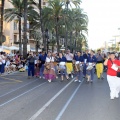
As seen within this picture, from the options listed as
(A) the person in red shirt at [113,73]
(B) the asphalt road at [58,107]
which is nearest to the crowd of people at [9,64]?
(B) the asphalt road at [58,107]

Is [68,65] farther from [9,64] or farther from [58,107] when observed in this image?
[58,107]

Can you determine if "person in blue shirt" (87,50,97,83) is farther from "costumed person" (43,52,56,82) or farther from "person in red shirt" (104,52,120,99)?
"person in red shirt" (104,52,120,99)

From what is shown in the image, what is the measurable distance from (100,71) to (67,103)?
375 inches

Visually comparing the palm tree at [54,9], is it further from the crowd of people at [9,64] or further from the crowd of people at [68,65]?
the crowd of people at [68,65]

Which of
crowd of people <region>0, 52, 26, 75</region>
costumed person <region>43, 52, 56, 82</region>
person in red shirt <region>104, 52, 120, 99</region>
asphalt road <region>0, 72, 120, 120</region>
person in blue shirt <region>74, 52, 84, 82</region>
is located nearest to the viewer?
asphalt road <region>0, 72, 120, 120</region>

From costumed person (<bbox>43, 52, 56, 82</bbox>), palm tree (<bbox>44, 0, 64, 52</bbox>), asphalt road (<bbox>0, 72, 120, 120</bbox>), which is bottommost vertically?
asphalt road (<bbox>0, 72, 120, 120</bbox>)

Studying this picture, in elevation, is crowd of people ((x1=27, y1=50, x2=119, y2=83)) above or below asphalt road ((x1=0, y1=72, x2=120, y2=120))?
above

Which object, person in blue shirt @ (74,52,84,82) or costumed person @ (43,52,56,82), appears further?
costumed person @ (43,52,56,82)

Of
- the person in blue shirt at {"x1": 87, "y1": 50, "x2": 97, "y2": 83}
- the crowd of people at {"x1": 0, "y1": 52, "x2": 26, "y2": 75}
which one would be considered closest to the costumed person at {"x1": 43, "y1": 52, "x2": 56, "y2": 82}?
the person in blue shirt at {"x1": 87, "y1": 50, "x2": 97, "y2": 83}

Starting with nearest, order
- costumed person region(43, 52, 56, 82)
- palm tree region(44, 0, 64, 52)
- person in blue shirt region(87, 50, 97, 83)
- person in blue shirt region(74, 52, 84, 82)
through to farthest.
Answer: person in blue shirt region(87, 50, 97, 83) → person in blue shirt region(74, 52, 84, 82) → costumed person region(43, 52, 56, 82) → palm tree region(44, 0, 64, 52)

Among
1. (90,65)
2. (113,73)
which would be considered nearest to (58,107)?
(113,73)

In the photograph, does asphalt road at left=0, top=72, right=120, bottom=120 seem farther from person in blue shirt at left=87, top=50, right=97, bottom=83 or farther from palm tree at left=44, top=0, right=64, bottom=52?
palm tree at left=44, top=0, right=64, bottom=52

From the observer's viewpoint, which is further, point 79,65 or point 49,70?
point 49,70

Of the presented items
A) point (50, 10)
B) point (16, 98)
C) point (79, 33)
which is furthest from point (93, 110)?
point (79, 33)
